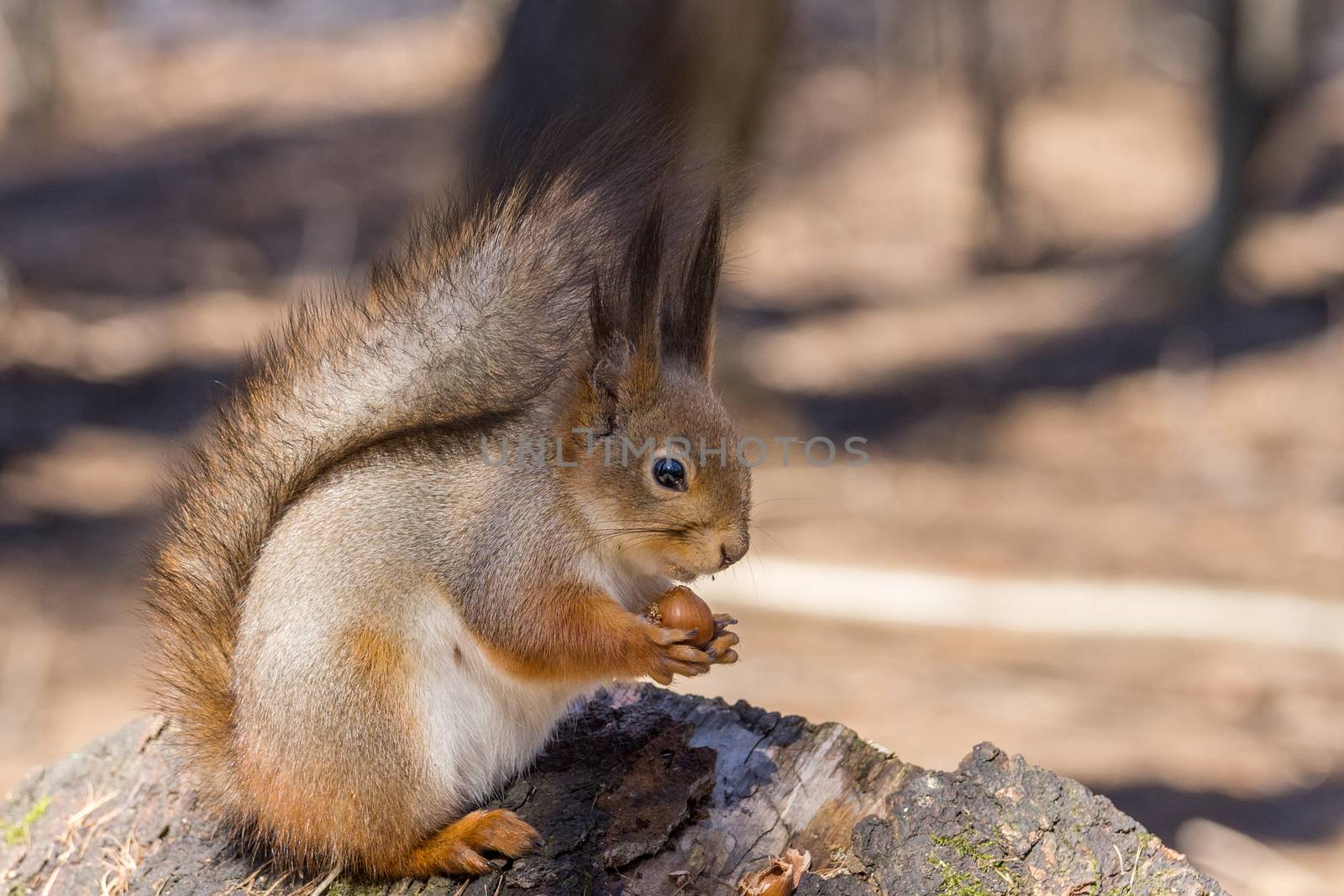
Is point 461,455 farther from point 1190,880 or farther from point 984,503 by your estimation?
point 984,503

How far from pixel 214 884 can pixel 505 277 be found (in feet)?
3.59

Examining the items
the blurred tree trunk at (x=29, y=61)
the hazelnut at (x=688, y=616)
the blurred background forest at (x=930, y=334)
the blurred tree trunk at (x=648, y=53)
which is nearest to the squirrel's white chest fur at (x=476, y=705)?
the hazelnut at (x=688, y=616)

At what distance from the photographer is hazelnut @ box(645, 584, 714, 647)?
201 centimetres

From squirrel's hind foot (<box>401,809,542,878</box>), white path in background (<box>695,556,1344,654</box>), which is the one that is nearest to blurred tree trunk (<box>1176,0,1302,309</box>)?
white path in background (<box>695,556,1344,654</box>)

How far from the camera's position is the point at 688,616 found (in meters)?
2.02

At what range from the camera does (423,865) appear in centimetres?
197

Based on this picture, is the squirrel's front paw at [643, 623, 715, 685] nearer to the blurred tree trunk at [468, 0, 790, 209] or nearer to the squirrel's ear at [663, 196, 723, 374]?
the squirrel's ear at [663, 196, 723, 374]

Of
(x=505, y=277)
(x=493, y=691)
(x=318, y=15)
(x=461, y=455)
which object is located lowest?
(x=493, y=691)

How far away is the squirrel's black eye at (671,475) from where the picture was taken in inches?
81.8

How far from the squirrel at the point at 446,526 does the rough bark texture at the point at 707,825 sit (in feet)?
0.29

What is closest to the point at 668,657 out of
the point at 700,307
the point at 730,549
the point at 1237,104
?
the point at 730,549

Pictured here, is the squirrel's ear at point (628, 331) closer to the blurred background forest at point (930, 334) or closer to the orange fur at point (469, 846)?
the blurred background forest at point (930, 334)

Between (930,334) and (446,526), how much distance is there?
707cm

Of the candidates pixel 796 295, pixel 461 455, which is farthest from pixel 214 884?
pixel 796 295
